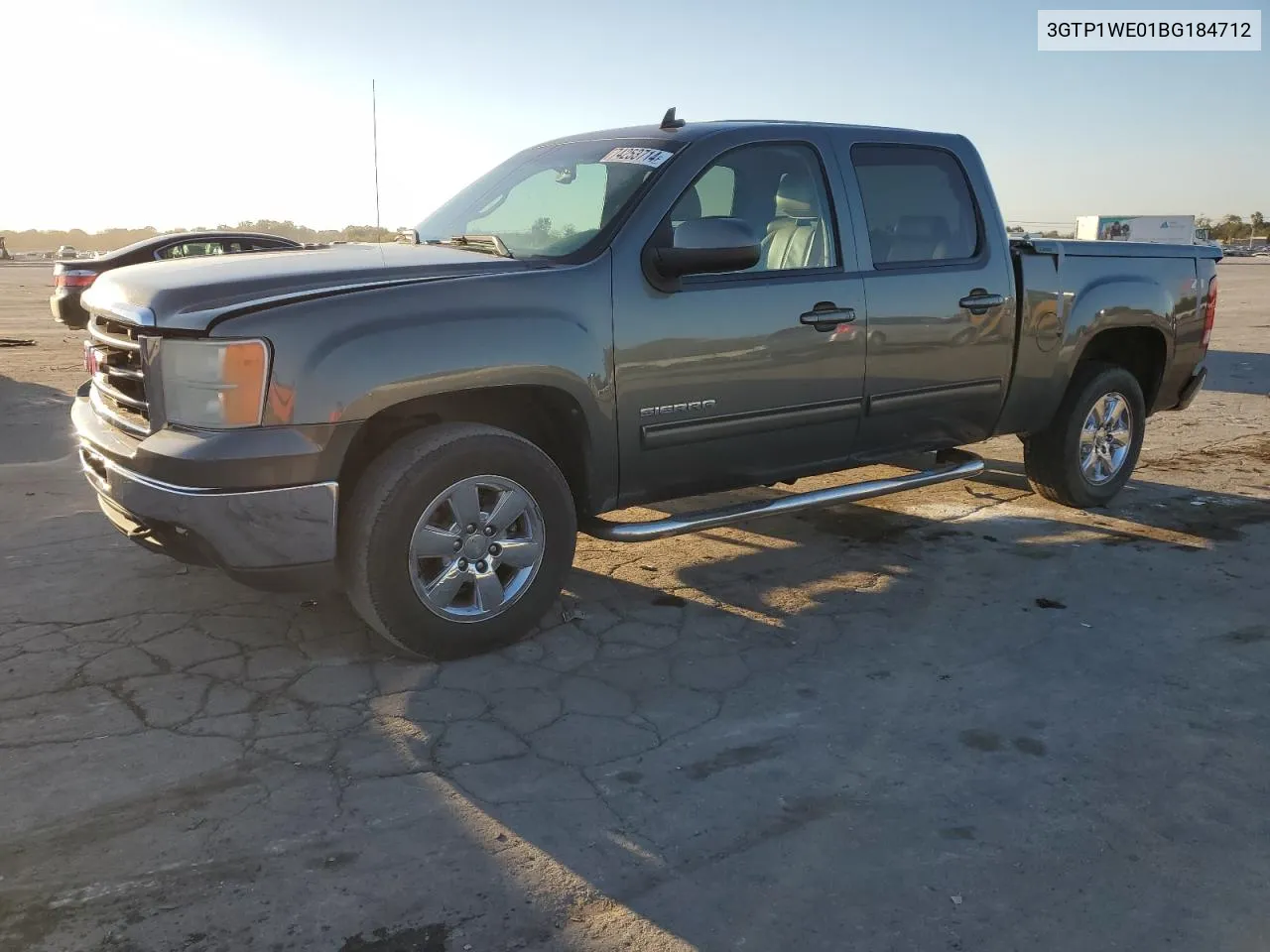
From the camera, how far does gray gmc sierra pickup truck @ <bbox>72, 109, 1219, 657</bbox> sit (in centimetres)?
325

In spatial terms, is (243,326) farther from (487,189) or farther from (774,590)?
(774,590)

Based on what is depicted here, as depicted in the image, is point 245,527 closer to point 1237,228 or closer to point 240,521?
point 240,521

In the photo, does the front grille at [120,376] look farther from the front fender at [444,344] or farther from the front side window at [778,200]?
the front side window at [778,200]

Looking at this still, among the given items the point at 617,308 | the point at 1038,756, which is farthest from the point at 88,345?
the point at 1038,756

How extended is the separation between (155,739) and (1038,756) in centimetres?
266

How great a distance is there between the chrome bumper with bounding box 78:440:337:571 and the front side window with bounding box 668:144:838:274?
6.51 feet

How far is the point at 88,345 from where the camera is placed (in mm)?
4016

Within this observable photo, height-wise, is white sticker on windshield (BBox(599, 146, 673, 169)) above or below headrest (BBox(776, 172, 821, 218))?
above

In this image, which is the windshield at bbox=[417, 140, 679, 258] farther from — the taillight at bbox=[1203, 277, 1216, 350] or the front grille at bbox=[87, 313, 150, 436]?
the taillight at bbox=[1203, 277, 1216, 350]

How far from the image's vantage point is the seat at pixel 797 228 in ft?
14.3

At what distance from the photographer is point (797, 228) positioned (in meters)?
4.45

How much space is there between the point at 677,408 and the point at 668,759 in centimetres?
146

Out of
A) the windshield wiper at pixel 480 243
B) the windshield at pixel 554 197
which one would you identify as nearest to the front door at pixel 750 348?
the windshield at pixel 554 197

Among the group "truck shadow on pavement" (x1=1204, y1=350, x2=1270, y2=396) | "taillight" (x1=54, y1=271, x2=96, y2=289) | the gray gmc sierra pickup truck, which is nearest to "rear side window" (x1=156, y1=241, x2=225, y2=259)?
"taillight" (x1=54, y1=271, x2=96, y2=289)
